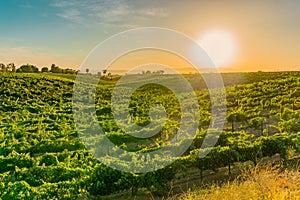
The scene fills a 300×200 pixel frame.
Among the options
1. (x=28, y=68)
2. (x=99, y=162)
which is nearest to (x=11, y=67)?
(x=28, y=68)

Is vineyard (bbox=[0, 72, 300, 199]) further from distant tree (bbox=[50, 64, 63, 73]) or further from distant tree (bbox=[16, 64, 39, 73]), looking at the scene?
distant tree (bbox=[50, 64, 63, 73])

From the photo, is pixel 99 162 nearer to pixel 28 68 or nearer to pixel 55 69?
pixel 28 68

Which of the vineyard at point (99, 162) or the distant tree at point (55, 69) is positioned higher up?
the distant tree at point (55, 69)

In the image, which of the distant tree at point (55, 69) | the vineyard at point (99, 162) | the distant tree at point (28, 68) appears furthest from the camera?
the distant tree at point (55, 69)

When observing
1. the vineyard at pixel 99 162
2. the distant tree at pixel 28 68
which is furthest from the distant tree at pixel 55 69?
the vineyard at pixel 99 162

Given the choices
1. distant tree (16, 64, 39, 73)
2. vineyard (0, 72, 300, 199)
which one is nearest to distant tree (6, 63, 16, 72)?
distant tree (16, 64, 39, 73)

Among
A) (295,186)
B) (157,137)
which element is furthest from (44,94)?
(295,186)

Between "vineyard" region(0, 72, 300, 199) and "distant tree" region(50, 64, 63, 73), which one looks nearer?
"vineyard" region(0, 72, 300, 199)

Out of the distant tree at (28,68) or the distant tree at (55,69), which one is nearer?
the distant tree at (28,68)

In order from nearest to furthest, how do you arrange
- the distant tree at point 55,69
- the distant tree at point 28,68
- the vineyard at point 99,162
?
the vineyard at point 99,162, the distant tree at point 28,68, the distant tree at point 55,69

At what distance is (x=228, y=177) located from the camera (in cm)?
1261

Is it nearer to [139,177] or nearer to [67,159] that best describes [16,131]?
[67,159]

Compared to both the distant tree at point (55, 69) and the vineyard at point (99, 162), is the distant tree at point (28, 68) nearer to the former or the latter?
the distant tree at point (55, 69)

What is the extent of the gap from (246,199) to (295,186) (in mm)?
1699
